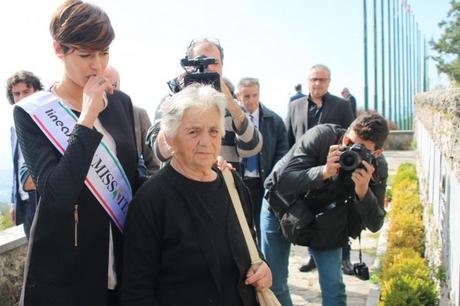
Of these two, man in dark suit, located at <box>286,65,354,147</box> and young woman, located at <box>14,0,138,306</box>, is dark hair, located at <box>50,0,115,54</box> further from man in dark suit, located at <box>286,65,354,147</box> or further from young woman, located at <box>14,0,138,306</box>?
man in dark suit, located at <box>286,65,354,147</box>

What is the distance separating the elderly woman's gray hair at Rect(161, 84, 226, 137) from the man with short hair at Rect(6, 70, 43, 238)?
2.09ft

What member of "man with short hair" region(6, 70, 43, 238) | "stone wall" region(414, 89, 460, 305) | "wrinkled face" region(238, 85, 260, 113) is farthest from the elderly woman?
"wrinkled face" region(238, 85, 260, 113)

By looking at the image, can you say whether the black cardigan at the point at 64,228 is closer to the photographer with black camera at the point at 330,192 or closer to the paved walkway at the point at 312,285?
the photographer with black camera at the point at 330,192

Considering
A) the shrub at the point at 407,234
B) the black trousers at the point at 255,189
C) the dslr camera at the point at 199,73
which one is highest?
the dslr camera at the point at 199,73

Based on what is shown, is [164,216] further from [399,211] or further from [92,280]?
[399,211]

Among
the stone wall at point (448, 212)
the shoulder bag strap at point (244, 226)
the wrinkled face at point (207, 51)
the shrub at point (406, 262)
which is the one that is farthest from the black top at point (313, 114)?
the shoulder bag strap at point (244, 226)

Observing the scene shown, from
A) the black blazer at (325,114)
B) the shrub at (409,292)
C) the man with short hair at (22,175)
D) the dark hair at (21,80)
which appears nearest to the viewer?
the man with short hair at (22,175)

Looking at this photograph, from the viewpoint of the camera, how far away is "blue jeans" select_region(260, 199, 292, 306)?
3.34m

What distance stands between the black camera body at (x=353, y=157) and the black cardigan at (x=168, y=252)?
1.04 metres

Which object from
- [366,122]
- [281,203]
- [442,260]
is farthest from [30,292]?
[442,260]

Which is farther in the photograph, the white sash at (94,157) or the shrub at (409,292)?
the shrub at (409,292)

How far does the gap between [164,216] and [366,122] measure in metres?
1.41

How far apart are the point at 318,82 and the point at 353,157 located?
2.42 meters

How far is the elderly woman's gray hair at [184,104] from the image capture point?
195 cm
